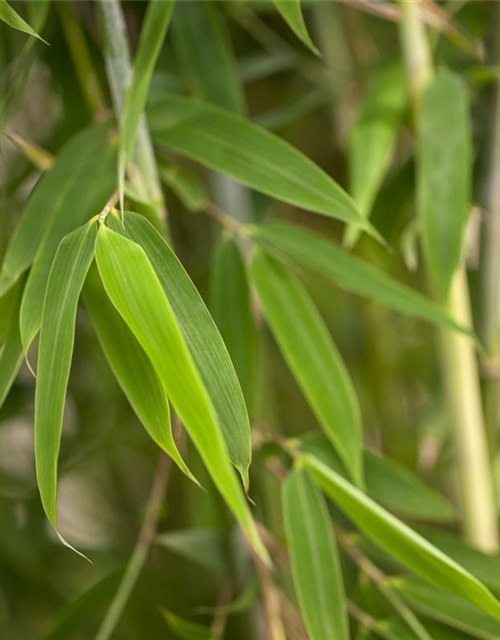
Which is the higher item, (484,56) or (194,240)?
(484,56)

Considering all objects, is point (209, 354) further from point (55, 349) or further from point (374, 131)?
point (374, 131)

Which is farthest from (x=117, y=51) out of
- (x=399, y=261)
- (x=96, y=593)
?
(x=399, y=261)

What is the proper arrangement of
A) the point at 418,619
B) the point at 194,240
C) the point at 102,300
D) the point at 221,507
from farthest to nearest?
the point at 194,240
the point at 221,507
the point at 418,619
the point at 102,300

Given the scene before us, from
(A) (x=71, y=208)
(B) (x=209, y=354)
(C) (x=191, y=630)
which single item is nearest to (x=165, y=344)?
(B) (x=209, y=354)

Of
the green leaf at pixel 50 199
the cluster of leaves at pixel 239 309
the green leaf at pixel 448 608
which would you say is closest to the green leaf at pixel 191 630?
the cluster of leaves at pixel 239 309

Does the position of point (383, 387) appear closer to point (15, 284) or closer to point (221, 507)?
point (221, 507)

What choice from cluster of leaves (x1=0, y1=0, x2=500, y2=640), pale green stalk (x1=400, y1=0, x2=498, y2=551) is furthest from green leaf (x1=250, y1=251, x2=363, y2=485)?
pale green stalk (x1=400, y1=0, x2=498, y2=551)

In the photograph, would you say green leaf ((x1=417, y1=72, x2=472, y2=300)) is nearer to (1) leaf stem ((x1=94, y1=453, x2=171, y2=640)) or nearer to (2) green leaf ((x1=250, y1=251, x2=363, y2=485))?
(2) green leaf ((x1=250, y1=251, x2=363, y2=485))
